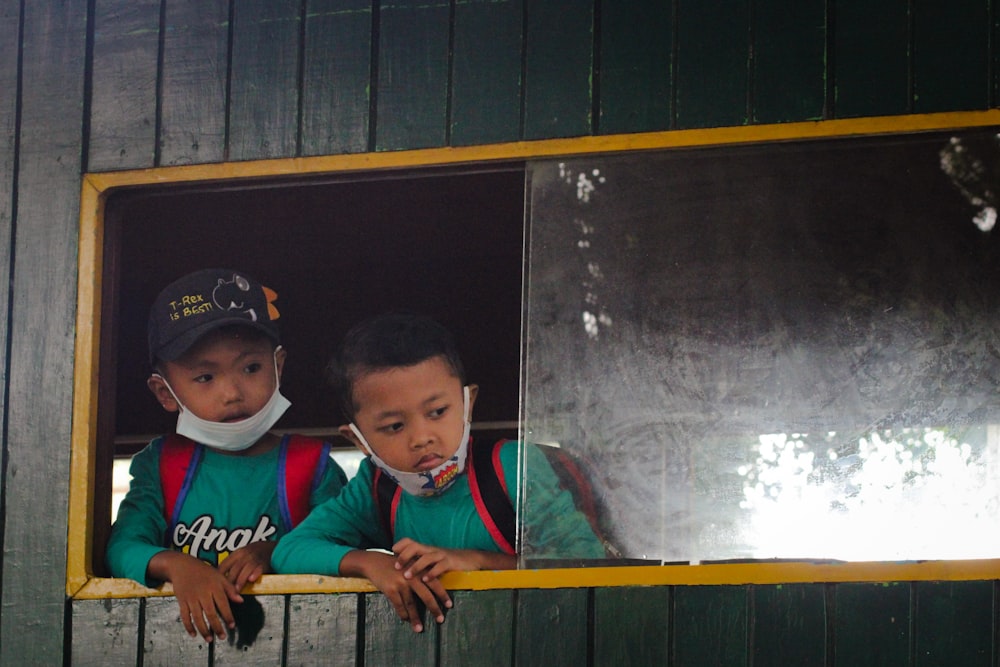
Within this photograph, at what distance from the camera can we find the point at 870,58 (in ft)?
13.5

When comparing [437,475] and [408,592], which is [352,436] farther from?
[408,592]

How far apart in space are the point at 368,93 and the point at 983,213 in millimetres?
1596

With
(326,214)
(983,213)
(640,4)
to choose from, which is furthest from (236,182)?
(983,213)

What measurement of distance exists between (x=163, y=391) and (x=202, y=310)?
0.84 ft

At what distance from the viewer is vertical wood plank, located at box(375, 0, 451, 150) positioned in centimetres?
436

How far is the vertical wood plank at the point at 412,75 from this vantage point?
4363 mm

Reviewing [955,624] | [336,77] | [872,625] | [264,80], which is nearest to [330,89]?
[336,77]

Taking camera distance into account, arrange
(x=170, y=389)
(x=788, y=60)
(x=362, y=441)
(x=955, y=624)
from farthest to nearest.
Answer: (x=170, y=389)
(x=362, y=441)
(x=788, y=60)
(x=955, y=624)

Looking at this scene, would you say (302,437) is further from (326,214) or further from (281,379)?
(326,214)

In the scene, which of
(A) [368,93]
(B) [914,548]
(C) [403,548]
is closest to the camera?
(B) [914,548]

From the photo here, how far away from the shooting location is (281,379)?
464cm

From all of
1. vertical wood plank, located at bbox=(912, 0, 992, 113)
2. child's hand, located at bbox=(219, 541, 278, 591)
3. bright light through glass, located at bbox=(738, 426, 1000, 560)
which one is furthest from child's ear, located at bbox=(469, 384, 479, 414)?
vertical wood plank, located at bbox=(912, 0, 992, 113)

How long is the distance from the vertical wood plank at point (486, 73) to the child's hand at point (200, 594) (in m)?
1.27

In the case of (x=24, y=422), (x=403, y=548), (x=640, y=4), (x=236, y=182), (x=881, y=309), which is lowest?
(x=403, y=548)
